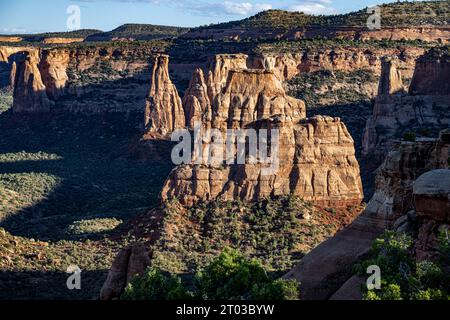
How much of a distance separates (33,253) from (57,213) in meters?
32.7

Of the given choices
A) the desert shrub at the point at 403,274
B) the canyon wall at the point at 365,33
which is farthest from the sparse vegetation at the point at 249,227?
the canyon wall at the point at 365,33

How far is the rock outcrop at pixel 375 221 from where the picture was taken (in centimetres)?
4288

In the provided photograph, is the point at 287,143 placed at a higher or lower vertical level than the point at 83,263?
higher

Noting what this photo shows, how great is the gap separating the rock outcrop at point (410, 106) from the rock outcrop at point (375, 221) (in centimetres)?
4998

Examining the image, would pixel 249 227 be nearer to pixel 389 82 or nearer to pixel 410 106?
pixel 410 106

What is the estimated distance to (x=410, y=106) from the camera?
10331 centimetres

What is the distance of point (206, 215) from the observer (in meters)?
69.5

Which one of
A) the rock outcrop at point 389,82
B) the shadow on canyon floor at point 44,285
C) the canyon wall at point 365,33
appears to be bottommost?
the shadow on canyon floor at point 44,285

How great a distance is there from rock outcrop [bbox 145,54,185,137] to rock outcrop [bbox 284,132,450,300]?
77.1 meters

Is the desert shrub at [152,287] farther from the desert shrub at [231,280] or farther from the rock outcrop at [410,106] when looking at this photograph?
the rock outcrop at [410,106]

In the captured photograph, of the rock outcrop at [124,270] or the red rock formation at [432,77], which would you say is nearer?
the rock outcrop at [124,270]

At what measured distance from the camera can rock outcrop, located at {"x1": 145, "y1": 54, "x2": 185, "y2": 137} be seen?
409 feet
